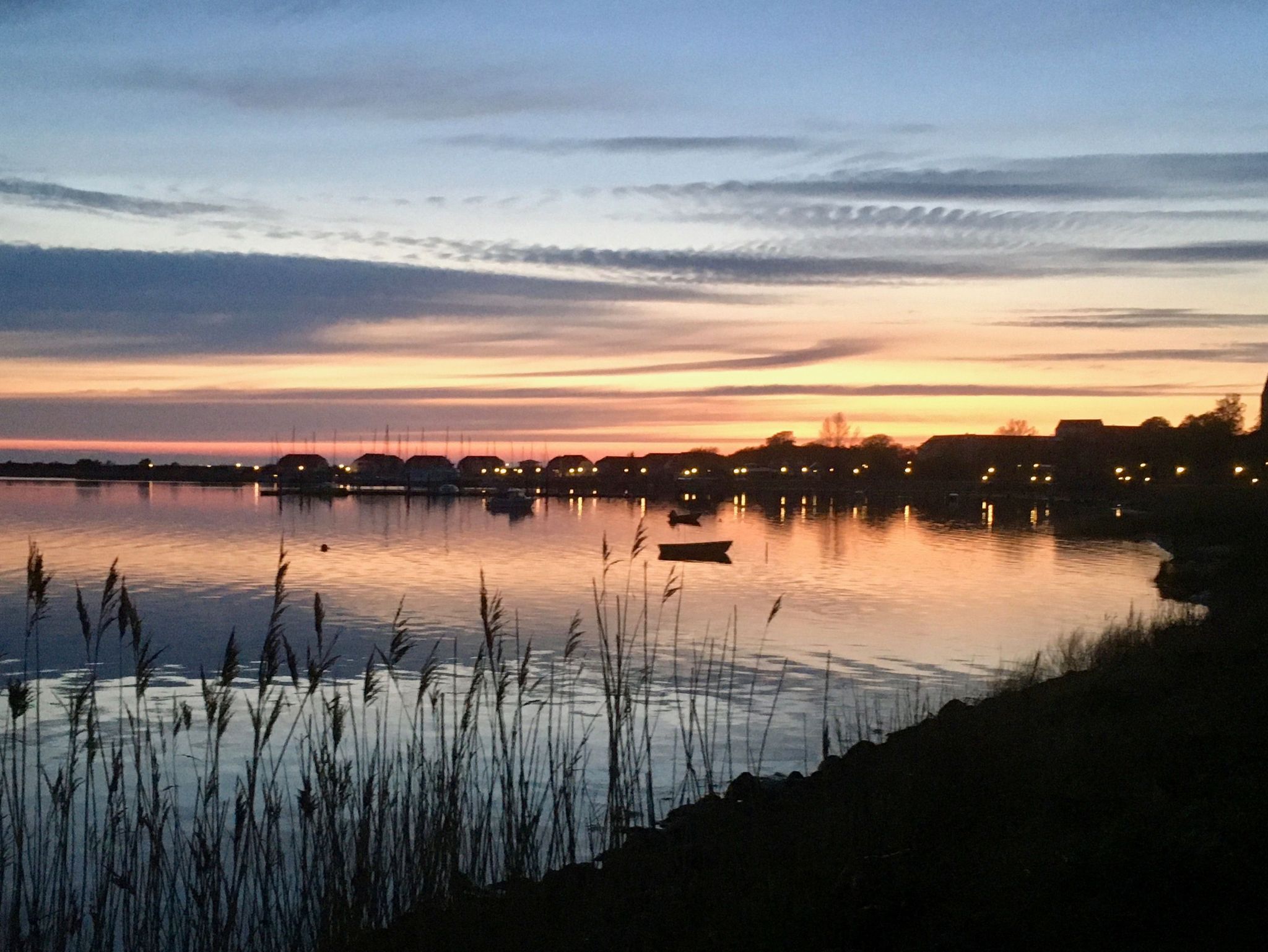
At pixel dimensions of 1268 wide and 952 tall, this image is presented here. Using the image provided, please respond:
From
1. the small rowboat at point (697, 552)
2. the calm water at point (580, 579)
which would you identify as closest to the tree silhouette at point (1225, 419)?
the calm water at point (580, 579)

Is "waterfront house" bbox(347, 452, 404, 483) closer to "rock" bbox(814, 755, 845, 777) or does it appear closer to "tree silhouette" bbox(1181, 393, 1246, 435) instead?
"tree silhouette" bbox(1181, 393, 1246, 435)

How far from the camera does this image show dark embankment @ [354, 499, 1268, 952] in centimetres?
595

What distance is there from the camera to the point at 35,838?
32.9 ft

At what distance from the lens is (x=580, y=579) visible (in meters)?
41.6

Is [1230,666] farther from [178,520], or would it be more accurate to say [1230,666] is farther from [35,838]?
[178,520]

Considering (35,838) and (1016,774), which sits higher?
(1016,774)

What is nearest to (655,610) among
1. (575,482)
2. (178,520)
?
(178,520)

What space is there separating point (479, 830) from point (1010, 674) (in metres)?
14.3

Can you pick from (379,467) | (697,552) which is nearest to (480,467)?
(379,467)

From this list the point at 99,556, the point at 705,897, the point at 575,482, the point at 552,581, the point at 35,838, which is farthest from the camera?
the point at 575,482

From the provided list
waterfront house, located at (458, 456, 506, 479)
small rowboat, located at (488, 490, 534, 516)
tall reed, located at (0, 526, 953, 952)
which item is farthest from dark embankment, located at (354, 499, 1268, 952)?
waterfront house, located at (458, 456, 506, 479)

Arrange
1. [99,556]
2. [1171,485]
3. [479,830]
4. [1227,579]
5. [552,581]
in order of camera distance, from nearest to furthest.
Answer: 1. [479,830]
2. [1227,579]
3. [552,581]
4. [99,556]
5. [1171,485]

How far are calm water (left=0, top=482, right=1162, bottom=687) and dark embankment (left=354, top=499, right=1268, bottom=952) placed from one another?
18.2ft

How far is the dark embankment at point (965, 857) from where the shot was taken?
5949 millimetres
